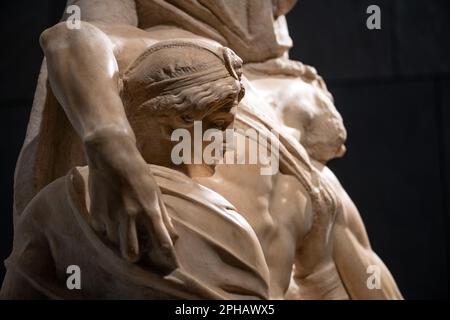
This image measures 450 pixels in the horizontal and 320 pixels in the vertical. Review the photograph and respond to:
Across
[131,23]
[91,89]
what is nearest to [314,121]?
[131,23]

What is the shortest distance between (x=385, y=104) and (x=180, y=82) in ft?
5.74

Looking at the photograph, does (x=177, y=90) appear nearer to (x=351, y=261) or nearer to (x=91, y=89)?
(x=91, y=89)

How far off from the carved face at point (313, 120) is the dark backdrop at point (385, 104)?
101 centimetres

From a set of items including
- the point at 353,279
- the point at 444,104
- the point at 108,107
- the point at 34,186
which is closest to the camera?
the point at 108,107

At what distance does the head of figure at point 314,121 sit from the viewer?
200 centimetres

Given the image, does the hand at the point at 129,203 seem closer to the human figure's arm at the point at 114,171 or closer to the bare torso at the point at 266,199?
the human figure's arm at the point at 114,171

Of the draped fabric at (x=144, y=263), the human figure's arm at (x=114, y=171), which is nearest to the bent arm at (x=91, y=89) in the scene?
the human figure's arm at (x=114, y=171)

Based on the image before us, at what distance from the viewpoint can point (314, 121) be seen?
2004mm

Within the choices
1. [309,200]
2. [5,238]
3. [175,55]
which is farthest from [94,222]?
[5,238]

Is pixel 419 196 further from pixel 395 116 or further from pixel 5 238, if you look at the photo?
pixel 5 238

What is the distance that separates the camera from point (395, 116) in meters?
3.03

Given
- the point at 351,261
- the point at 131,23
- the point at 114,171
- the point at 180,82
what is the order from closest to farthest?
the point at 114,171
the point at 180,82
the point at 131,23
the point at 351,261

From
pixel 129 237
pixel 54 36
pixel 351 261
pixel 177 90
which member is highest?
pixel 54 36

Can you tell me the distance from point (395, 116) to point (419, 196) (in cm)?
29
